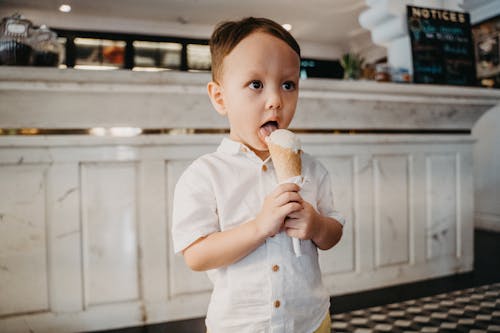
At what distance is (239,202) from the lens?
2.82 feet

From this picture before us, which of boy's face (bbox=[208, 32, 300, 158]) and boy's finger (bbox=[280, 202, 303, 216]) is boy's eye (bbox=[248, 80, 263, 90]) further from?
boy's finger (bbox=[280, 202, 303, 216])

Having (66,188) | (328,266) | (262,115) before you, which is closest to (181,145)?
(66,188)

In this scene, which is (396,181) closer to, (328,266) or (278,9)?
(328,266)

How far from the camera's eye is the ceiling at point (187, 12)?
6.09 metres

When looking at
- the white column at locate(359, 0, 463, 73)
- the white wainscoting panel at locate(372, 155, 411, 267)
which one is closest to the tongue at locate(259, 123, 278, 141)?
the white wainscoting panel at locate(372, 155, 411, 267)

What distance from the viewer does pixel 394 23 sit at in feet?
9.87

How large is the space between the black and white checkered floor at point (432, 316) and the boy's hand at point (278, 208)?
144cm

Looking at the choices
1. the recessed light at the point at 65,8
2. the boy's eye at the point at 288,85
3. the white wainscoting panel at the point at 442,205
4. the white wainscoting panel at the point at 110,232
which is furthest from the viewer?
the recessed light at the point at 65,8

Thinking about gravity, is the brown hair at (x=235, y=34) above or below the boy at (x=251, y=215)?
above

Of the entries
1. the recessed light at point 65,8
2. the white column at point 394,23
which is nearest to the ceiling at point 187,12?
the recessed light at point 65,8

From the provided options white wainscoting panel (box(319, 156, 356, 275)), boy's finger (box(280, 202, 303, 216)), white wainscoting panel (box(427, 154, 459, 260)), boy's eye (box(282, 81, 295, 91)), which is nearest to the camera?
boy's finger (box(280, 202, 303, 216))

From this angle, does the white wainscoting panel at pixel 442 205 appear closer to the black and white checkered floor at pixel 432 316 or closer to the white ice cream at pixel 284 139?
the black and white checkered floor at pixel 432 316

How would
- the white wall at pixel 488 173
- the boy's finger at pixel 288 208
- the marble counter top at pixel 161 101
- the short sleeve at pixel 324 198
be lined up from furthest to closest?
the white wall at pixel 488 173
the marble counter top at pixel 161 101
the short sleeve at pixel 324 198
the boy's finger at pixel 288 208

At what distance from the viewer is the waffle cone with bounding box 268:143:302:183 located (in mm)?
749
